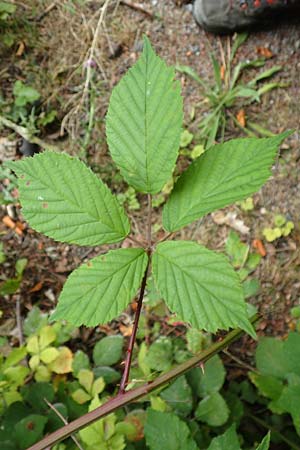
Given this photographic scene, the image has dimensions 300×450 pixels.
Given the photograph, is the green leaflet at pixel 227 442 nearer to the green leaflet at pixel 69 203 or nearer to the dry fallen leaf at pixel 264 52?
the green leaflet at pixel 69 203

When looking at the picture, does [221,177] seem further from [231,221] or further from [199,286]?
[231,221]

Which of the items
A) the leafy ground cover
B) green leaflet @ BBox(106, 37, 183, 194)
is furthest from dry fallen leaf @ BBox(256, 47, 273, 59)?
green leaflet @ BBox(106, 37, 183, 194)

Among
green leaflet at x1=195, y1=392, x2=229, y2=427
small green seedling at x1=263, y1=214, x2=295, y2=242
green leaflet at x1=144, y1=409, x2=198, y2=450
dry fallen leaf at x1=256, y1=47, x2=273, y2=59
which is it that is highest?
dry fallen leaf at x1=256, y1=47, x2=273, y2=59

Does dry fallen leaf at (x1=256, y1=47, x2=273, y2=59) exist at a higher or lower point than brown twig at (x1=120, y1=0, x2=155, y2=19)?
lower

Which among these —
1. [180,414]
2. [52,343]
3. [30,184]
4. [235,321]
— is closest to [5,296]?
[52,343]

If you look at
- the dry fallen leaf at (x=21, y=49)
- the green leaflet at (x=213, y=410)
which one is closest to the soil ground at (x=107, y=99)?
the dry fallen leaf at (x=21, y=49)

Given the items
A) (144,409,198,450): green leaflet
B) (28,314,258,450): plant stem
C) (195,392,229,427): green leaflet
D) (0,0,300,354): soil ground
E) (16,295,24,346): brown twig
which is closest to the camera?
(28,314,258,450): plant stem

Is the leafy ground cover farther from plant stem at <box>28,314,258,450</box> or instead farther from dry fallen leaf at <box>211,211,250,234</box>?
plant stem at <box>28,314,258,450</box>

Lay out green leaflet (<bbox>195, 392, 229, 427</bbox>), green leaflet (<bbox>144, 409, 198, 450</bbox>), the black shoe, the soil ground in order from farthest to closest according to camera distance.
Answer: the black shoe
the soil ground
green leaflet (<bbox>195, 392, 229, 427</bbox>)
green leaflet (<bbox>144, 409, 198, 450</bbox>)
